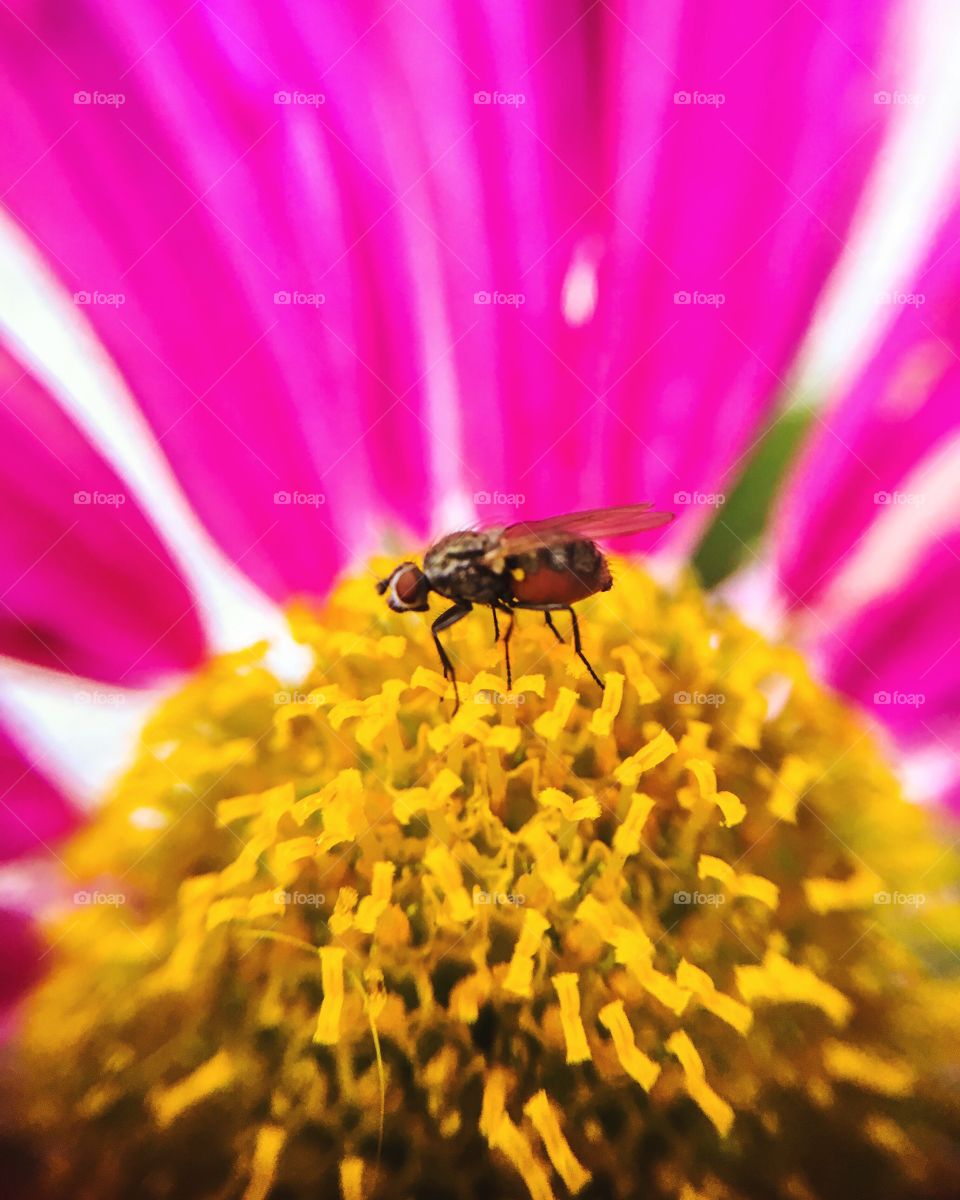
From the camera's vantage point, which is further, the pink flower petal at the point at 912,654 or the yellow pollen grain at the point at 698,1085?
the pink flower petal at the point at 912,654

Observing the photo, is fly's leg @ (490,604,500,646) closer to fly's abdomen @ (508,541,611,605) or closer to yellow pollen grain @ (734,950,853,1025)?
fly's abdomen @ (508,541,611,605)

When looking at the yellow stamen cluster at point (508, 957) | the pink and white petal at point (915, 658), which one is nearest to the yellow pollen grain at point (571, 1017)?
the yellow stamen cluster at point (508, 957)

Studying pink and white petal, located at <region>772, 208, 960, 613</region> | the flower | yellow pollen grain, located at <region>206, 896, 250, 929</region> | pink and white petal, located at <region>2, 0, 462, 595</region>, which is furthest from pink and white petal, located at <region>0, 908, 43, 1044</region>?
pink and white petal, located at <region>772, 208, 960, 613</region>

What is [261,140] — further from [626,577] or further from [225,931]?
[225,931]

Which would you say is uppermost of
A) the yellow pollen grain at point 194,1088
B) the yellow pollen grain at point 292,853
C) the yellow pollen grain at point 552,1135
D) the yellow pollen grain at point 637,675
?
the yellow pollen grain at point 637,675

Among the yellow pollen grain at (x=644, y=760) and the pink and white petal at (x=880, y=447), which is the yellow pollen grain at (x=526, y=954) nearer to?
the yellow pollen grain at (x=644, y=760)

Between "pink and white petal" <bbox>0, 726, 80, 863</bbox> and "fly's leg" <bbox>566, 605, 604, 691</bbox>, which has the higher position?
"fly's leg" <bbox>566, 605, 604, 691</bbox>

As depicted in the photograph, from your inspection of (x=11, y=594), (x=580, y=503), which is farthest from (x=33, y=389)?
(x=580, y=503)
